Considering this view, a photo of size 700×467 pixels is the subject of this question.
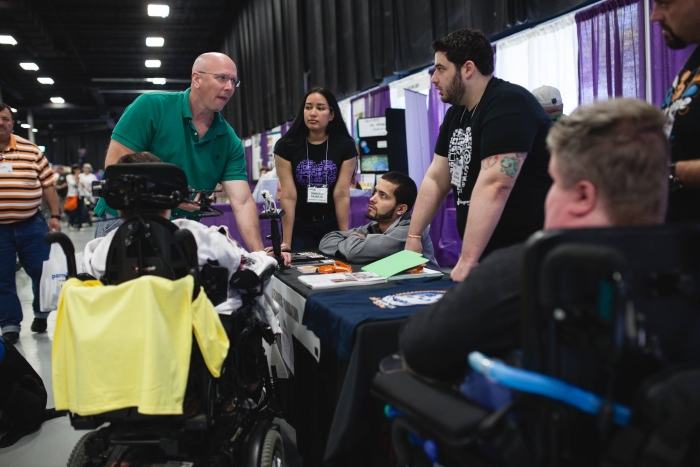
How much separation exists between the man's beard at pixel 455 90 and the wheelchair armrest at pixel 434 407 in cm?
129

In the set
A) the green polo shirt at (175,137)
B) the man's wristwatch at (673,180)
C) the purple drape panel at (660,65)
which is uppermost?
the purple drape panel at (660,65)

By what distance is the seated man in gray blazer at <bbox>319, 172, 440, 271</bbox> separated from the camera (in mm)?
2436

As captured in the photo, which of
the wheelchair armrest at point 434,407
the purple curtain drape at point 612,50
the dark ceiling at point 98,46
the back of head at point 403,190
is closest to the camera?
the wheelchair armrest at point 434,407

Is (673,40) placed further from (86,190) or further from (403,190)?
(86,190)

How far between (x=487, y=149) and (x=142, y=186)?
42.3 inches

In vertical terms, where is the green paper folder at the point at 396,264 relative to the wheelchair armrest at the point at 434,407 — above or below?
above

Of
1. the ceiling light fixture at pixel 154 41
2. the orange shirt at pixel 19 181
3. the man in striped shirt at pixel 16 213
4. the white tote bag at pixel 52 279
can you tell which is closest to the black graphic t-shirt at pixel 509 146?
the white tote bag at pixel 52 279

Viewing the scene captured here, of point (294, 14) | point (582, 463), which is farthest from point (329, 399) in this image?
point (294, 14)

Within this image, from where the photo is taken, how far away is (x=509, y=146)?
6.21ft

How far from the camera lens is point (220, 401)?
1.61 metres

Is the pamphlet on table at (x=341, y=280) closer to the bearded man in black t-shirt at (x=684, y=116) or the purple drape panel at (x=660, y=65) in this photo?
the bearded man in black t-shirt at (x=684, y=116)

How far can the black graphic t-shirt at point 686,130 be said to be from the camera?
1391 mm

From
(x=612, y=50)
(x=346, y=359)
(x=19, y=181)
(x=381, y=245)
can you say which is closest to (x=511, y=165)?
→ (x=381, y=245)

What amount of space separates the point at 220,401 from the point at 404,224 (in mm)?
1217
